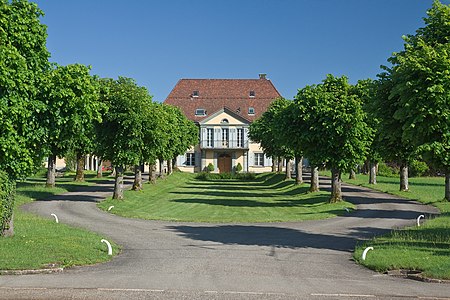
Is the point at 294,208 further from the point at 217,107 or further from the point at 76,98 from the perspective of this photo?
the point at 217,107

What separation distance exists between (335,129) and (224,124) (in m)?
53.0

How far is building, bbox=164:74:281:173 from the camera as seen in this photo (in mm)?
84250

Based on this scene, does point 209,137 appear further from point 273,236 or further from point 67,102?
point 67,102

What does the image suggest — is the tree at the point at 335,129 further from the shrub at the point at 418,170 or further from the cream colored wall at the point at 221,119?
the cream colored wall at the point at 221,119

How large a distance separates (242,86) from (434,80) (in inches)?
3114

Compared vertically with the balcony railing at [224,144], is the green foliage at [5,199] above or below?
below

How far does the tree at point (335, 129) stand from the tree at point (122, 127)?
10.4 m

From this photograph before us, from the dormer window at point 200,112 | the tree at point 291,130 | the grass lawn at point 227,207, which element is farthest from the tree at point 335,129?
the dormer window at point 200,112

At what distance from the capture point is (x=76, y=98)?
17.0 meters

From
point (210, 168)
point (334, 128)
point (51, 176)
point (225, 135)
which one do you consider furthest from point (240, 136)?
point (334, 128)

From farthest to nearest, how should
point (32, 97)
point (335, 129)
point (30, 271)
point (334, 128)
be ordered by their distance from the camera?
point (334, 128), point (335, 129), point (32, 97), point (30, 271)

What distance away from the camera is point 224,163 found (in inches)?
→ 3401

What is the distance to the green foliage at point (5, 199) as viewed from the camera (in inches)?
657

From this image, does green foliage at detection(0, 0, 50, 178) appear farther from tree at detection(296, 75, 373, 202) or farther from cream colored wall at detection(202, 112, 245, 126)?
cream colored wall at detection(202, 112, 245, 126)
